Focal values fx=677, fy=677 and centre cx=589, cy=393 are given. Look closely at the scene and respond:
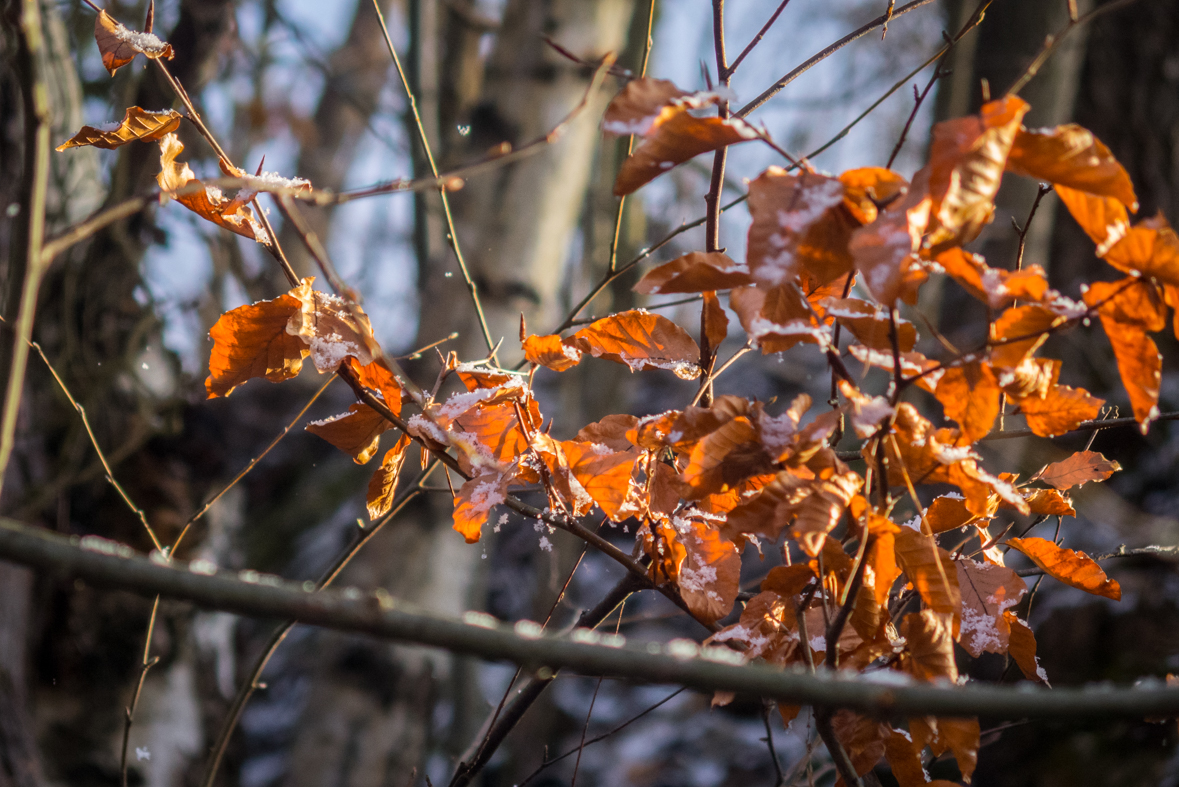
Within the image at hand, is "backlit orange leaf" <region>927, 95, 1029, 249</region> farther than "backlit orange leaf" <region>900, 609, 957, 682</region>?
No

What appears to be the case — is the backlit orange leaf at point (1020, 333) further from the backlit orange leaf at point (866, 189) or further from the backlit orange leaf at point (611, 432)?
the backlit orange leaf at point (611, 432)

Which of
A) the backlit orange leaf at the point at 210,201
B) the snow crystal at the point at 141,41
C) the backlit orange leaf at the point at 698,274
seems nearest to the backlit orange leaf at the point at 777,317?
the backlit orange leaf at the point at 698,274

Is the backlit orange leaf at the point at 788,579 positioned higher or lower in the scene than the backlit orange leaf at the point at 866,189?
lower

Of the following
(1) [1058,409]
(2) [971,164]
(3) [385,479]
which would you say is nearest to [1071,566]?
(1) [1058,409]

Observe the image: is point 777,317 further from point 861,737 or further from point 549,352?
point 861,737

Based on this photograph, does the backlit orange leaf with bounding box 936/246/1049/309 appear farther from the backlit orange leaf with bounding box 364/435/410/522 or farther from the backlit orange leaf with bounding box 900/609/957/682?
the backlit orange leaf with bounding box 364/435/410/522

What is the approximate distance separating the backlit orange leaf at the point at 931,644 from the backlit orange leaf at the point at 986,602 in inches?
2.8

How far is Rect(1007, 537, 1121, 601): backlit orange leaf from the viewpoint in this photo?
55 cm

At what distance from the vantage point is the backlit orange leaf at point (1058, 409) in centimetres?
48

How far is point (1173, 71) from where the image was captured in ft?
8.18

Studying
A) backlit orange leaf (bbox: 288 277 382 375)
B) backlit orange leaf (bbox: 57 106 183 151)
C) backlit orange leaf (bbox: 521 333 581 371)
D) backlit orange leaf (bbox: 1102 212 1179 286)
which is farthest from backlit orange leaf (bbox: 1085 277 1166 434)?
backlit orange leaf (bbox: 57 106 183 151)

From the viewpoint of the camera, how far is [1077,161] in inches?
14.3

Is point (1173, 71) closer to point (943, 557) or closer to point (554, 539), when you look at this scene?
point (554, 539)

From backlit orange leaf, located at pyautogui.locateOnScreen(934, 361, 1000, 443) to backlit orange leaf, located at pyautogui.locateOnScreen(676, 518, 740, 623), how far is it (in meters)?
0.19
